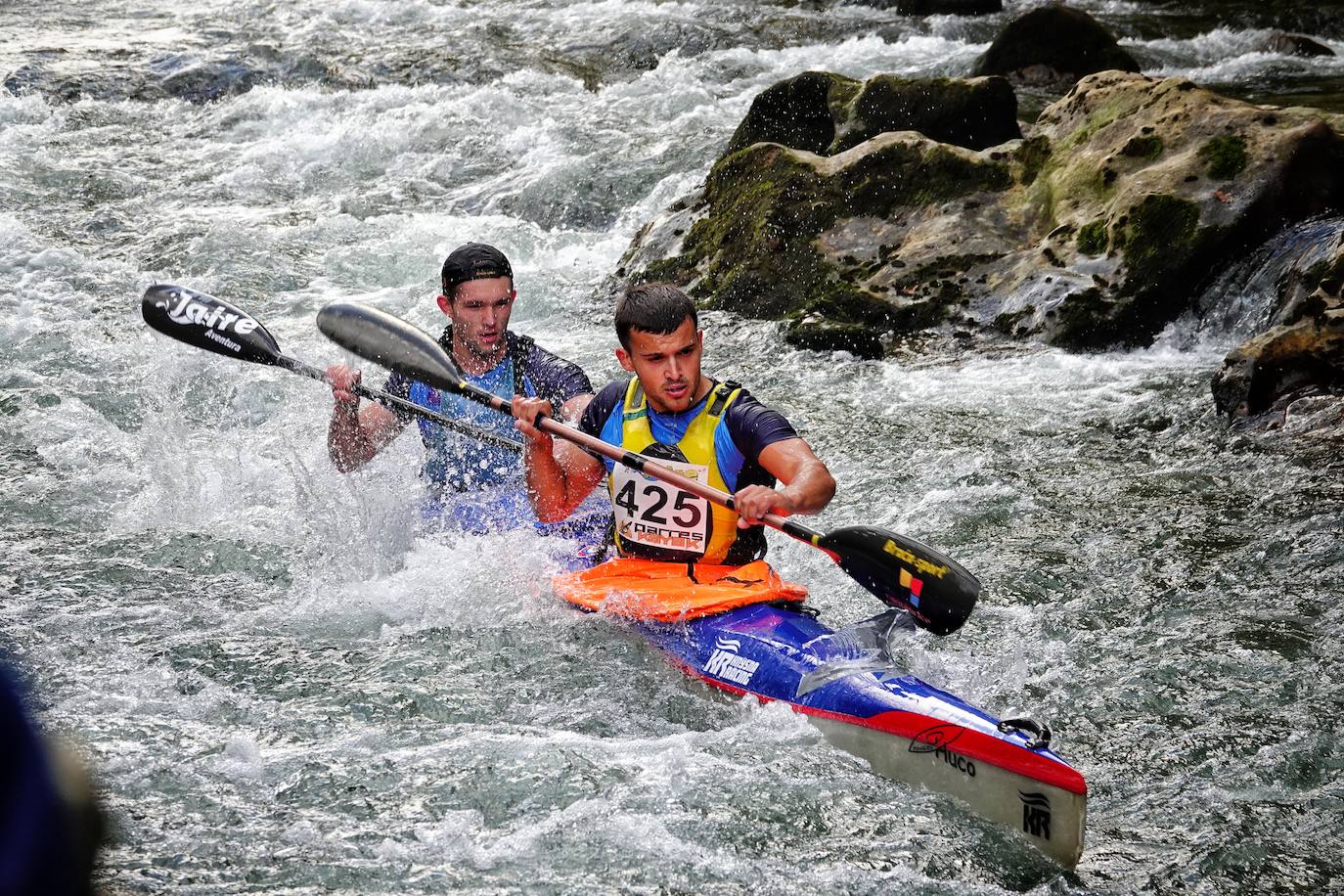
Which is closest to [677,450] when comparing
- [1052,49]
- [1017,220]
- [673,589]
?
[673,589]

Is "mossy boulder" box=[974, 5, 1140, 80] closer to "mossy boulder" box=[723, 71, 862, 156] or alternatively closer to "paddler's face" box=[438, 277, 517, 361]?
"mossy boulder" box=[723, 71, 862, 156]

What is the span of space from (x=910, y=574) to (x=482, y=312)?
2050 millimetres

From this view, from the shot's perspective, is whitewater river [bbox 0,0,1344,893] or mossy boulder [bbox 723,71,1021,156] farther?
mossy boulder [bbox 723,71,1021,156]

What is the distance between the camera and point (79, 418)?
670 centimetres

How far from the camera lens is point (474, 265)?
193 inches

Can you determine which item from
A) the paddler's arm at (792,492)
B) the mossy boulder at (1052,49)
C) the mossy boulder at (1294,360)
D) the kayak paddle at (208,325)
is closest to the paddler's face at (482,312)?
the kayak paddle at (208,325)

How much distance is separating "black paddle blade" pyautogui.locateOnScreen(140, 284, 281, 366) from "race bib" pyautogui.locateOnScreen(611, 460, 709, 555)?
191 centimetres

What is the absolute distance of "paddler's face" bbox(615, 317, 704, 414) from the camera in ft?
13.4

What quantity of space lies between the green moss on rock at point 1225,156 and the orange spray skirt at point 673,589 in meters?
3.98

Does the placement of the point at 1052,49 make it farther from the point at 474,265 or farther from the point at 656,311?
the point at 656,311

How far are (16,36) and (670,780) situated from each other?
14.5 metres

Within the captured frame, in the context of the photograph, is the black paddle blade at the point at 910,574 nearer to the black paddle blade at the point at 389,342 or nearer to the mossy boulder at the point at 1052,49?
the black paddle blade at the point at 389,342

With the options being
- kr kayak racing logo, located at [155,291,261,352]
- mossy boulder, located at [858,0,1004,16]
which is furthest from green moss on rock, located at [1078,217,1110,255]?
mossy boulder, located at [858,0,1004,16]

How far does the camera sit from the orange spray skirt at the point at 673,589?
4082mm
